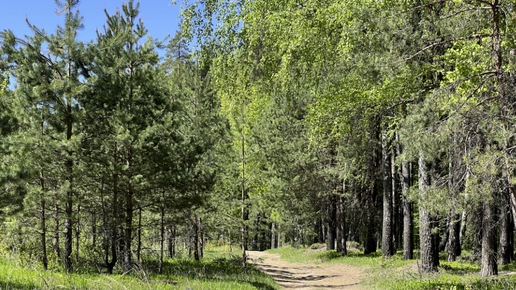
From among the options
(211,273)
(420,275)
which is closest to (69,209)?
(211,273)

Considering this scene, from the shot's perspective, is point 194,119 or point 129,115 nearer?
point 129,115

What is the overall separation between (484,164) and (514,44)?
80.4 inches

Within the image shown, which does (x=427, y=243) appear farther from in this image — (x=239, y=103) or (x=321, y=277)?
(x=239, y=103)

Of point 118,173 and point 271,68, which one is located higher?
point 271,68

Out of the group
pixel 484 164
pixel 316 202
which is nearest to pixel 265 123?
pixel 316 202

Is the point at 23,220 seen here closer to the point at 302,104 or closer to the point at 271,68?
the point at 271,68

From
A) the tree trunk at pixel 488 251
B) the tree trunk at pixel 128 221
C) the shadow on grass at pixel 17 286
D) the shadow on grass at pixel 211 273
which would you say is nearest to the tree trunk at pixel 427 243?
the tree trunk at pixel 488 251

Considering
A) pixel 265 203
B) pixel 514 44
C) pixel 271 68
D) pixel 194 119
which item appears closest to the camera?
pixel 514 44

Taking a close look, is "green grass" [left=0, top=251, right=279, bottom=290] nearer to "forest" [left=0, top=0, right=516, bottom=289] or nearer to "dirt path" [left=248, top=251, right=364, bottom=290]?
"forest" [left=0, top=0, right=516, bottom=289]

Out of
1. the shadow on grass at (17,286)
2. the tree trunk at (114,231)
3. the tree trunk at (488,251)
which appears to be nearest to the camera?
the shadow on grass at (17,286)

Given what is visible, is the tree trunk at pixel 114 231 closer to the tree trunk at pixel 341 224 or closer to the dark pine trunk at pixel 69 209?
the dark pine trunk at pixel 69 209

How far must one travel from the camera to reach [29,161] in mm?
9133

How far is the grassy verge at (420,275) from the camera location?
8797mm

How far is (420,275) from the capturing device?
36.1 ft
